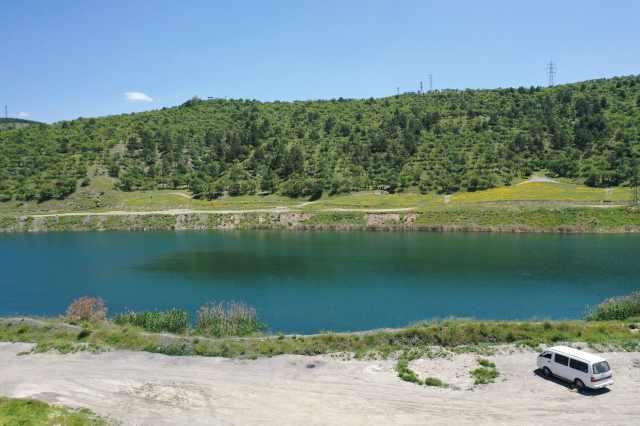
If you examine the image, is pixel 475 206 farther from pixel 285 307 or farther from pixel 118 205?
pixel 118 205

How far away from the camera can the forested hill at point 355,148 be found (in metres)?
107

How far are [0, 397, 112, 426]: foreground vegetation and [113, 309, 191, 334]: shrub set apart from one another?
10.5 metres

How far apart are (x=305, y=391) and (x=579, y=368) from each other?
459 inches

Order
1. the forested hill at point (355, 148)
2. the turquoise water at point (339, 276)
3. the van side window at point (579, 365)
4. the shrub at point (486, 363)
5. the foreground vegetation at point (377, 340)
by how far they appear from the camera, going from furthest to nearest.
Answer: the forested hill at point (355, 148) → the turquoise water at point (339, 276) → the foreground vegetation at point (377, 340) → the shrub at point (486, 363) → the van side window at point (579, 365)

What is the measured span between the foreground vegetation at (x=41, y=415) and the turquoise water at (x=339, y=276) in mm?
14032

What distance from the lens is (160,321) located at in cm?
2606

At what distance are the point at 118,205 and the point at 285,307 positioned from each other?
287 ft

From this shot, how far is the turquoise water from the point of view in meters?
31.1

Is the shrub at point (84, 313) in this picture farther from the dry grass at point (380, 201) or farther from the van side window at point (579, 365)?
the dry grass at point (380, 201)

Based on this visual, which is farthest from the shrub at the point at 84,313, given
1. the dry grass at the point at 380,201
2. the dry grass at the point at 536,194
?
the dry grass at the point at 536,194

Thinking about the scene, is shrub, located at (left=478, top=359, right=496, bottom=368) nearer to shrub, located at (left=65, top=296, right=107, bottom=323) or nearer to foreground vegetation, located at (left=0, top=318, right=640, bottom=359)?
foreground vegetation, located at (left=0, top=318, right=640, bottom=359)

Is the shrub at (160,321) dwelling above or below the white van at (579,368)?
below

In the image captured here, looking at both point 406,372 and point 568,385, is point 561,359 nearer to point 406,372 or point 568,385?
point 568,385

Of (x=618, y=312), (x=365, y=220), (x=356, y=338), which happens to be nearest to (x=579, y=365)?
(x=356, y=338)
